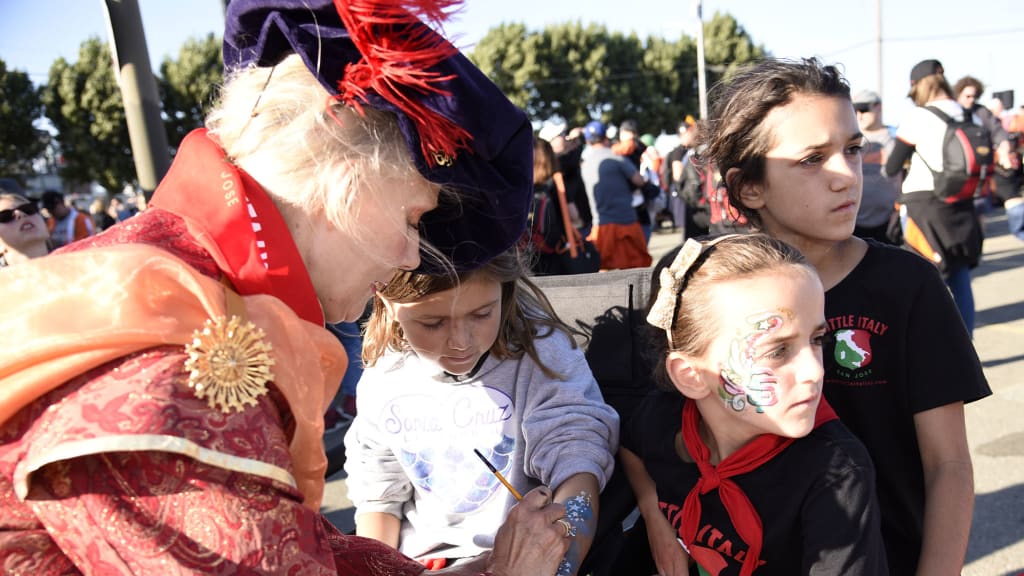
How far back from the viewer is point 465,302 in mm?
1753

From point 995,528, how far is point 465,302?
2.44 metres

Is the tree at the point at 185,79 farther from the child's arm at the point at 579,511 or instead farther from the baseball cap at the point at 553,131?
the child's arm at the point at 579,511

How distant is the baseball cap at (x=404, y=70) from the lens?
3.27ft

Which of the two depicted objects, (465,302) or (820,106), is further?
(465,302)

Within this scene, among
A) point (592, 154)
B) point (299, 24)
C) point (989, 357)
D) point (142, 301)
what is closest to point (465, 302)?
point (299, 24)

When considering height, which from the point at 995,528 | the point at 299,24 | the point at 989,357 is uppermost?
the point at 299,24

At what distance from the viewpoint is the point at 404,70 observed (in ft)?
3.27

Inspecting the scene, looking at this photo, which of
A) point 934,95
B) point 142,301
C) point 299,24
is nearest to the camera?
point 142,301

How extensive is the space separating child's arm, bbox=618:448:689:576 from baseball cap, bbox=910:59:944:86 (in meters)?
3.92

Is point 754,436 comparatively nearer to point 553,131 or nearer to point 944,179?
point 944,179

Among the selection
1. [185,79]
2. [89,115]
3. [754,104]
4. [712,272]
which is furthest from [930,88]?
[89,115]

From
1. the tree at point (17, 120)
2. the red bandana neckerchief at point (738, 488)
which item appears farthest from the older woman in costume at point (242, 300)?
the tree at point (17, 120)

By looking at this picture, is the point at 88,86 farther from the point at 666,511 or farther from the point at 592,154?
the point at 666,511

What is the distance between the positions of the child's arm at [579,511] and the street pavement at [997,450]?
1.79 m
